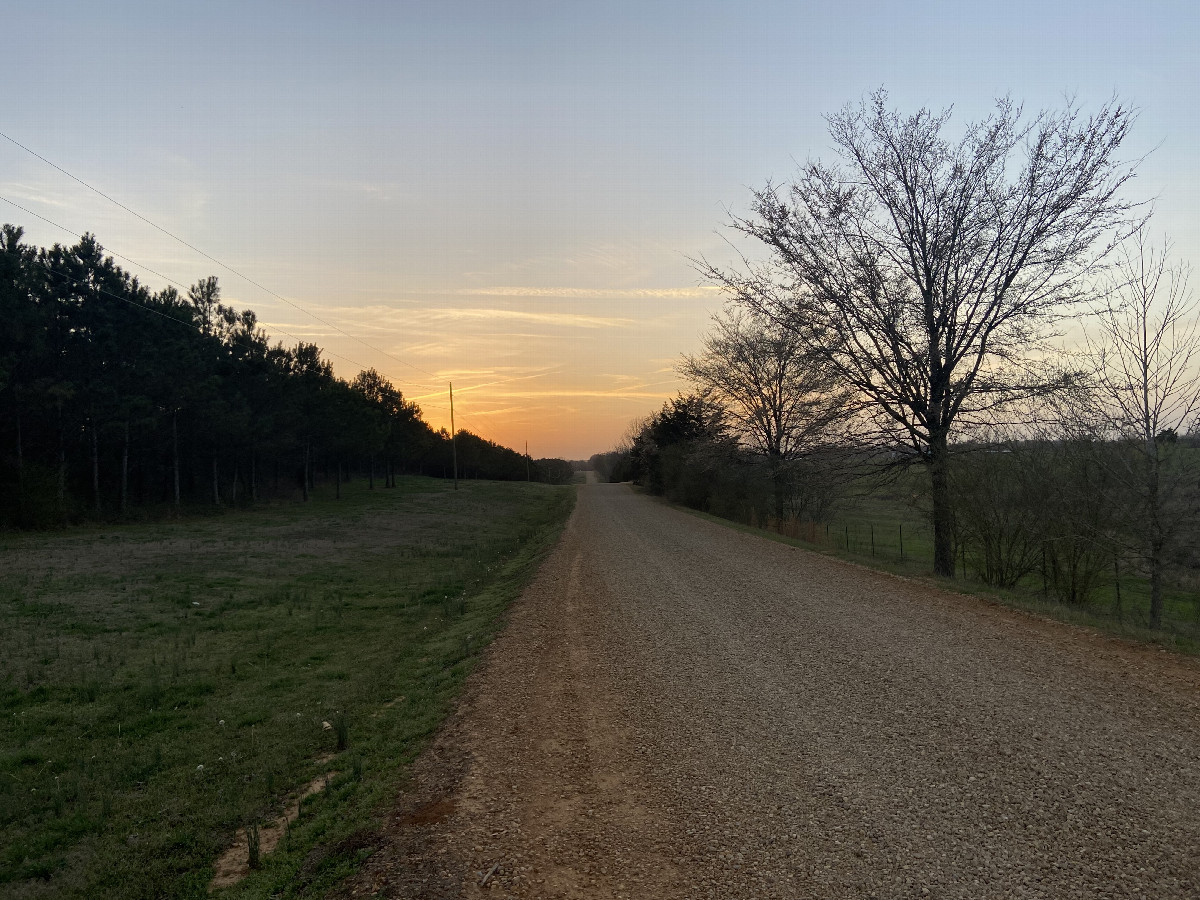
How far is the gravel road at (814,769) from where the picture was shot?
3434 millimetres

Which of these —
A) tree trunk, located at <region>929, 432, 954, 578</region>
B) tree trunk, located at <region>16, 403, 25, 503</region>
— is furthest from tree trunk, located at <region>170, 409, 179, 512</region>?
tree trunk, located at <region>929, 432, 954, 578</region>

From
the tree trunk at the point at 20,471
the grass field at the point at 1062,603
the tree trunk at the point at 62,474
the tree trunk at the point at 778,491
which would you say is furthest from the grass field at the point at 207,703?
the tree trunk at the point at 778,491

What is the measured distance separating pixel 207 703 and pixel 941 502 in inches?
527

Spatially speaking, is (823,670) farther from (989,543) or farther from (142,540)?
(142,540)

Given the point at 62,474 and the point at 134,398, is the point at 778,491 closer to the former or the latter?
the point at 134,398

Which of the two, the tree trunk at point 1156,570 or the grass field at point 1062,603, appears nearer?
the grass field at point 1062,603

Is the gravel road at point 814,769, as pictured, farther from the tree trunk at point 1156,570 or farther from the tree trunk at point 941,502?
the tree trunk at point 1156,570

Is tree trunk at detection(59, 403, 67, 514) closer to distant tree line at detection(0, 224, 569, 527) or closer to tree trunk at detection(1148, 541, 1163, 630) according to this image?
distant tree line at detection(0, 224, 569, 527)

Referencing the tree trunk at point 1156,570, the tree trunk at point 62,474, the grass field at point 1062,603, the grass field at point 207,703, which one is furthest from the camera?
the tree trunk at point 62,474

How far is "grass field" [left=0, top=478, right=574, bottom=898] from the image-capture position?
460cm

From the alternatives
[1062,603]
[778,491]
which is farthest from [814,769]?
[778,491]

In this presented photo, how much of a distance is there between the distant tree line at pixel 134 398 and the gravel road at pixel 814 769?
25577mm

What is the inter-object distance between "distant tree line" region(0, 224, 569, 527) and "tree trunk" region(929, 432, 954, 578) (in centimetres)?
2614

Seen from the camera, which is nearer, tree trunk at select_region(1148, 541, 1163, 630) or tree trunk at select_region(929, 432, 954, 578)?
tree trunk at select_region(1148, 541, 1163, 630)
